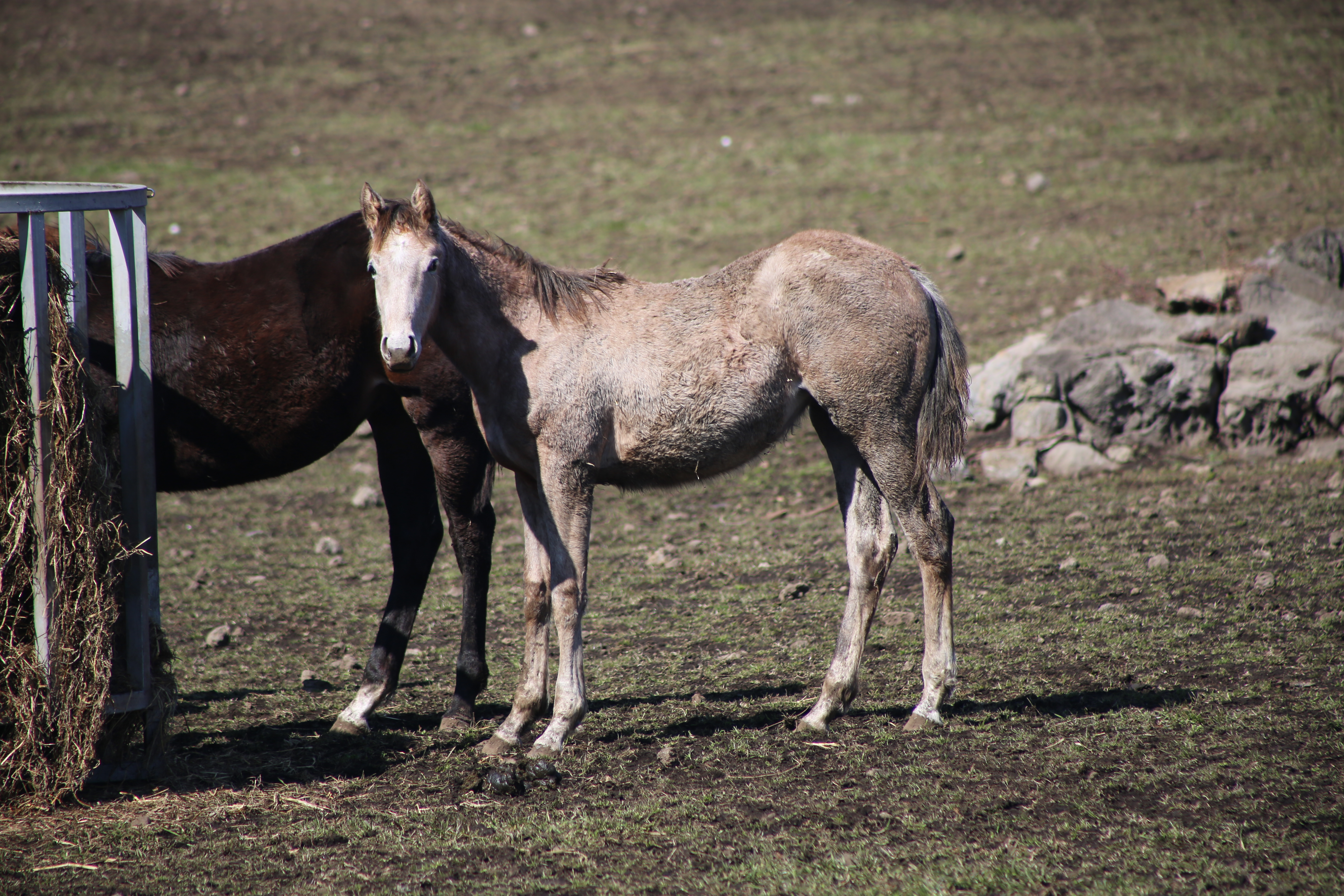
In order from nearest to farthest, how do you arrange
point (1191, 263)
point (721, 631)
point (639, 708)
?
point (639, 708), point (721, 631), point (1191, 263)

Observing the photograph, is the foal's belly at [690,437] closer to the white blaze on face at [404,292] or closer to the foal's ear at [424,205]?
the white blaze on face at [404,292]

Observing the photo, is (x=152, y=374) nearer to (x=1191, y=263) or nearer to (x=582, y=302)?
(x=582, y=302)

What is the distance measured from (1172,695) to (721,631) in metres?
2.49

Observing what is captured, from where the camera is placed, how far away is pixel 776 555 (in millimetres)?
7953

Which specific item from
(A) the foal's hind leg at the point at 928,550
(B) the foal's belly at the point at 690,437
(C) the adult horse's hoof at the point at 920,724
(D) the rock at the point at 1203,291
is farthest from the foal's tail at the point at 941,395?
(D) the rock at the point at 1203,291

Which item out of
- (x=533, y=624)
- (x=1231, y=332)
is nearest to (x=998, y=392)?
(x=1231, y=332)

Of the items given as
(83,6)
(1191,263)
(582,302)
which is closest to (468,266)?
(582,302)

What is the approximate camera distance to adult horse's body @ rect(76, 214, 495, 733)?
17.9ft

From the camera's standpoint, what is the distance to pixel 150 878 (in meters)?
4.00

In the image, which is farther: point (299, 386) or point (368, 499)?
point (368, 499)

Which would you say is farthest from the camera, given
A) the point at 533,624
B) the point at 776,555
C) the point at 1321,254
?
the point at 1321,254

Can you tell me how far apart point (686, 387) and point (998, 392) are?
218 inches

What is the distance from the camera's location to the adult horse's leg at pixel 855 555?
5230 mm

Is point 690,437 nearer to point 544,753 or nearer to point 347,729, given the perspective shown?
point 544,753
